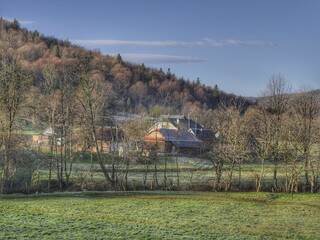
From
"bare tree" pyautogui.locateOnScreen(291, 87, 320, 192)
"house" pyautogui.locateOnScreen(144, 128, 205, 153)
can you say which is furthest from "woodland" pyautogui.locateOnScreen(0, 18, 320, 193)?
"house" pyautogui.locateOnScreen(144, 128, 205, 153)

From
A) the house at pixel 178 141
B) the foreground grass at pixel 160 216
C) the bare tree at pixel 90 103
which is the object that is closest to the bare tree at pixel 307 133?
the foreground grass at pixel 160 216

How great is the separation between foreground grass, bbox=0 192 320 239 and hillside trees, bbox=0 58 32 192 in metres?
5.66

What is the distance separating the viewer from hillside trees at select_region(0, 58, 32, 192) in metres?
42.5

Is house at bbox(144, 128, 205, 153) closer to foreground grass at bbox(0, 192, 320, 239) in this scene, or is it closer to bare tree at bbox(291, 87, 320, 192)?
bare tree at bbox(291, 87, 320, 192)

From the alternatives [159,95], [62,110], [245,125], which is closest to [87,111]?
[62,110]

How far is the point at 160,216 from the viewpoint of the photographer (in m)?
29.9

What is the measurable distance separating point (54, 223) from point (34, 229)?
80.8 inches

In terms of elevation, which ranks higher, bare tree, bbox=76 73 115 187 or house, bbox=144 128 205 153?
bare tree, bbox=76 73 115 187

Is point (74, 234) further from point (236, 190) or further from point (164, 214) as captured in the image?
point (236, 190)

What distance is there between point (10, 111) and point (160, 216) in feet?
71.4

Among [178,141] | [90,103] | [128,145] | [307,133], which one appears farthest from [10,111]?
[178,141]

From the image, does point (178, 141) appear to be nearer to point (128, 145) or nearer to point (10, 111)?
point (128, 145)

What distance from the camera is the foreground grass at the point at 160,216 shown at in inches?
924

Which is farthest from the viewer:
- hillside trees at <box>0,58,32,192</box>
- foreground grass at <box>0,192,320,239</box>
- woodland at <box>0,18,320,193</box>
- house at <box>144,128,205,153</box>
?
house at <box>144,128,205,153</box>
